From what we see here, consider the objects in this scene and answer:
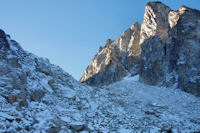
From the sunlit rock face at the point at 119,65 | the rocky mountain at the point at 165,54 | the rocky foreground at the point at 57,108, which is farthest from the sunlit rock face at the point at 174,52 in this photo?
the sunlit rock face at the point at 119,65

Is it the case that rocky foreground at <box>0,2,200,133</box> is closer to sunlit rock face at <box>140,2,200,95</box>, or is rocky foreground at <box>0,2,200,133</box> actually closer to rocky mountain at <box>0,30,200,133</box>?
rocky mountain at <box>0,30,200,133</box>

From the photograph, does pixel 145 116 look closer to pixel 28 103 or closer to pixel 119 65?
pixel 28 103

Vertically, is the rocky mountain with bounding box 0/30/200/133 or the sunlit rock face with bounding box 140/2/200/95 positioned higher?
the sunlit rock face with bounding box 140/2/200/95

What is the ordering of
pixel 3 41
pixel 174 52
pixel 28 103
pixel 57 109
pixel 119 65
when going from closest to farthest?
pixel 28 103
pixel 57 109
pixel 3 41
pixel 174 52
pixel 119 65

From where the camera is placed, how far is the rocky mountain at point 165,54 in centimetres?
2483

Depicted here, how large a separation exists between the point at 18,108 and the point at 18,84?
1.85 m

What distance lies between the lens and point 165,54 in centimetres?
3017

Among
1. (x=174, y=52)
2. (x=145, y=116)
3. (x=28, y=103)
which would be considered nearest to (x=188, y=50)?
(x=174, y=52)

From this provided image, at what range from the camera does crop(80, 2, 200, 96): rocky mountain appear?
977 inches

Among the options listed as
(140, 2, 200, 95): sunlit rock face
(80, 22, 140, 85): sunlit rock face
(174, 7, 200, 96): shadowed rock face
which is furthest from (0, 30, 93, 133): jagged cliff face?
(80, 22, 140, 85): sunlit rock face

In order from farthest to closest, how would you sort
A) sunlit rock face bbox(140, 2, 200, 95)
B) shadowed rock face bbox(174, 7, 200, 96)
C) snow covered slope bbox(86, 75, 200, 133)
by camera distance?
sunlit rock face bbox(140, 2, 200, 95)
shadowed rock face bbox(174, 7, 200, 96)
snow covered slope bbox(86, 75, 200, 133)

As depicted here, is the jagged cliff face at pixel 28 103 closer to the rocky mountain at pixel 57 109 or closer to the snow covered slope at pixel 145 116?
the rocky mountain at pixel 57 109

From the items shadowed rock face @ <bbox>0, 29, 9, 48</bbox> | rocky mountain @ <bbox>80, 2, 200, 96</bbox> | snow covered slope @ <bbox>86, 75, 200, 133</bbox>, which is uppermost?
rocky mountain @ <bbox>80, 2, 200, 96</bbox>

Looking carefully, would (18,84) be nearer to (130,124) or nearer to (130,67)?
(130,124)
